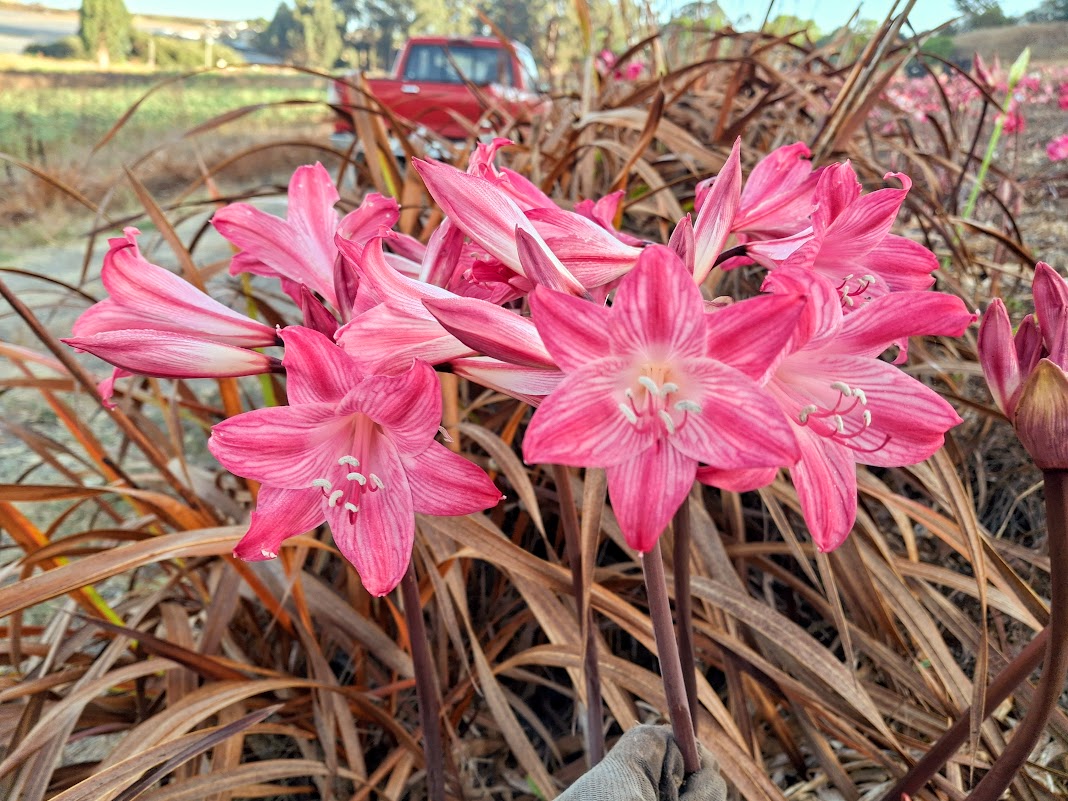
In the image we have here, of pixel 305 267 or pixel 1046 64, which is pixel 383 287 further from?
pixel 1046 64

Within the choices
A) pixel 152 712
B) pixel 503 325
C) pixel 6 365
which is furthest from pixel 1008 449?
pixel 6 365

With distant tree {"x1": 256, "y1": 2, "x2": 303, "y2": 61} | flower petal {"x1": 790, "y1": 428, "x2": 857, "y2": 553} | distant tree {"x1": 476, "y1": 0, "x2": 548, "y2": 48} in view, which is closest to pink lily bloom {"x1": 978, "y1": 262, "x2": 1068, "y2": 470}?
flower petal {"x1": 790, "y1": 428, "x2": 857, "y2": 553}

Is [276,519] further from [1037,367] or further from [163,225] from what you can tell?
[163,225]

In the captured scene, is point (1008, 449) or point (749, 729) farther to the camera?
point (1008, 449)

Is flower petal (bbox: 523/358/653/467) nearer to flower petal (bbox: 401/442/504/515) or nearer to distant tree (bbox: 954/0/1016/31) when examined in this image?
flower petal (bbox: 401/442/504/515)

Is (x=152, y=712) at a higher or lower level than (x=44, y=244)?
higher

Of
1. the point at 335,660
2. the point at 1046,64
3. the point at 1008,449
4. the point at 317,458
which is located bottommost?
the point at 335,660
